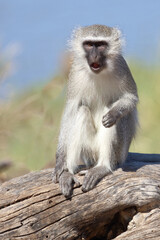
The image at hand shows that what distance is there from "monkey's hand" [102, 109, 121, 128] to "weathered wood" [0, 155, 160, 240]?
27.7 inches

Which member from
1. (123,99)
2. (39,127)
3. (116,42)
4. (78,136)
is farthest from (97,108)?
(39,127)

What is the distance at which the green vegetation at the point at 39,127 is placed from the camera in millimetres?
9750

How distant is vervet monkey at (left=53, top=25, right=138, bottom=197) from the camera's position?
6.71 metres

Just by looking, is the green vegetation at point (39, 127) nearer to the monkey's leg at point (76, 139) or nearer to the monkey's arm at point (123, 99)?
the monkey's arm at point (123, 99)

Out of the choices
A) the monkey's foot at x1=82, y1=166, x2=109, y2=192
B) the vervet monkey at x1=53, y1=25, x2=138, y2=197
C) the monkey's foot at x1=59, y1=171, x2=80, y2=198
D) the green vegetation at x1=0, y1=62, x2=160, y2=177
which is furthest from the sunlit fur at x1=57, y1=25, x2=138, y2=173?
the green vegetation at x1=0, y1=62, x2=160, y2=177

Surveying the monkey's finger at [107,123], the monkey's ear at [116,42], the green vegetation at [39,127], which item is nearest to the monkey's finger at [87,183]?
the monkey's finger at [107,123]

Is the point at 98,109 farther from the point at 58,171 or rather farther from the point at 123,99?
the point at 58,171

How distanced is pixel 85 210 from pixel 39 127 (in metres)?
4.41

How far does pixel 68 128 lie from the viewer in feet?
22.7

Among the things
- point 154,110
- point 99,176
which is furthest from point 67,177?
point 154,110

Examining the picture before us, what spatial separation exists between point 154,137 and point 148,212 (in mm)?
5985

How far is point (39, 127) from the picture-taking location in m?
10.4

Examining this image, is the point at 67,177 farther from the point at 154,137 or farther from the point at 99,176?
the point at 154,137

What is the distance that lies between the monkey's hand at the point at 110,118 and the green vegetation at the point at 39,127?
6.15 ft
